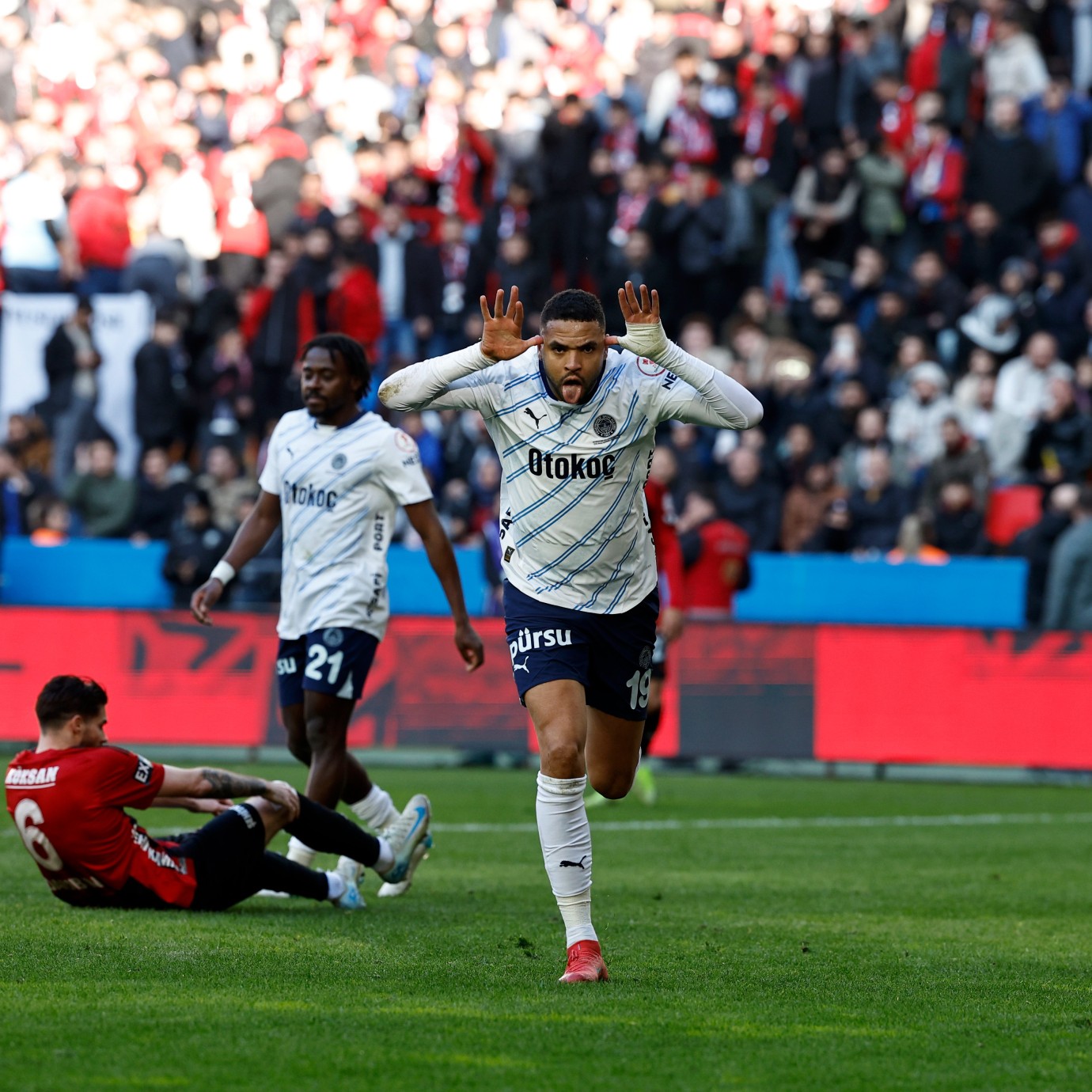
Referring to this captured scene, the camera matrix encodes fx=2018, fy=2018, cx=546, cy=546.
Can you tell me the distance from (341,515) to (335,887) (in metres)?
1.76

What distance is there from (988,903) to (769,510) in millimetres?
9377

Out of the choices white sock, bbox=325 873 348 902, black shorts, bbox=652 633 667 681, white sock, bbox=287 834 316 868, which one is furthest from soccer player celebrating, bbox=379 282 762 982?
black shorts, bbox=652 633 667 681

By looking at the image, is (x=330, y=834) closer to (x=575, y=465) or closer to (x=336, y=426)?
(x=336, y=426)

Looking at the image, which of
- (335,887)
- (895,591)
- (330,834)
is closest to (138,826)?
(330,834)

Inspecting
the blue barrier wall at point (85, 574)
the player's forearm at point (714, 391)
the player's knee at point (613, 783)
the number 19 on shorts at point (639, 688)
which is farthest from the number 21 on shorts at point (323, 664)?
the blue barrier wall at point (85, 574)

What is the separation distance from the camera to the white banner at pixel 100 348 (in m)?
21.8

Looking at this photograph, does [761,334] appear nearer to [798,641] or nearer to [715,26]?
[798,641]

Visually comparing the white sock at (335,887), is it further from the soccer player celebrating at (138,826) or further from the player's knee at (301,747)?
the player's knee at (301,747)

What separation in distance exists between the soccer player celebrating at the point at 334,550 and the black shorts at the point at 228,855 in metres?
0.81

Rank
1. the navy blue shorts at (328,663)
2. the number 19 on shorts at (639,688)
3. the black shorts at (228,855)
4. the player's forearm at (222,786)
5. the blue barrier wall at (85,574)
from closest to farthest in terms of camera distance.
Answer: the number 19 on shorts at (639,688) → the player's forearm at (222,786) → the black shorts at (228,855) → the navy blue shorts at (328,663) → the blue barrier wall at (85,574)

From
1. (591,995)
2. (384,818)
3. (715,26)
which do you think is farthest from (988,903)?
(715,26)

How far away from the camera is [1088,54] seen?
72.6ft

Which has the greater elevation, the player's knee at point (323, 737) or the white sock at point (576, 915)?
the player's knee at point (323, 737)

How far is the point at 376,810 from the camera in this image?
972 cm
